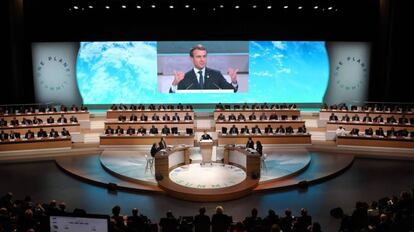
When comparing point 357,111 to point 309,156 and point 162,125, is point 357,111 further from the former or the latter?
point 162,125

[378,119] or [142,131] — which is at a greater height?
[378,119]

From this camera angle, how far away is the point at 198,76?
20297 mm

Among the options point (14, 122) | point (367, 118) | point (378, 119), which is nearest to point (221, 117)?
point (367, 118)

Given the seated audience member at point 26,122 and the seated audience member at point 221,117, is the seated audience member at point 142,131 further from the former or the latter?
the seated audience member at point 26,122

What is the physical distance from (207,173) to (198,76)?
864cm

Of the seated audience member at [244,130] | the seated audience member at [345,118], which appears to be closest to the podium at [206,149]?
the seated audience member at [244,130]

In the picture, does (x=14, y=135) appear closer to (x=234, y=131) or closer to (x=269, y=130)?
(x=234, y=131)

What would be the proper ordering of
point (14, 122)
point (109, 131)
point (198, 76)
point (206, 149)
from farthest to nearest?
point (198, 76) < point (14, 122) < point (109, 131) < point (206, 149)

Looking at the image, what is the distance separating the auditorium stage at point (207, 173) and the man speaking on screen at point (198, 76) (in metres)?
5.58

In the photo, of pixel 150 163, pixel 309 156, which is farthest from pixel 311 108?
pixel 150 163

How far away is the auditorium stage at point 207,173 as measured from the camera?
11.1 meters

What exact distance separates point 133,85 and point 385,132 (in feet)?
40.1

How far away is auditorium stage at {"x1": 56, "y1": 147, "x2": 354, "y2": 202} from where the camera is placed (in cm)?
1112

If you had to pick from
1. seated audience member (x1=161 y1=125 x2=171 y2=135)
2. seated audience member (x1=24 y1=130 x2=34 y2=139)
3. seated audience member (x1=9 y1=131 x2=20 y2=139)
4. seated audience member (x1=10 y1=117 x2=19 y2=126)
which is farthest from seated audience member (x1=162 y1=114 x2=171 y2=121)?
seated audience member (x1=10 y1=117 x2=19 y2=126)
